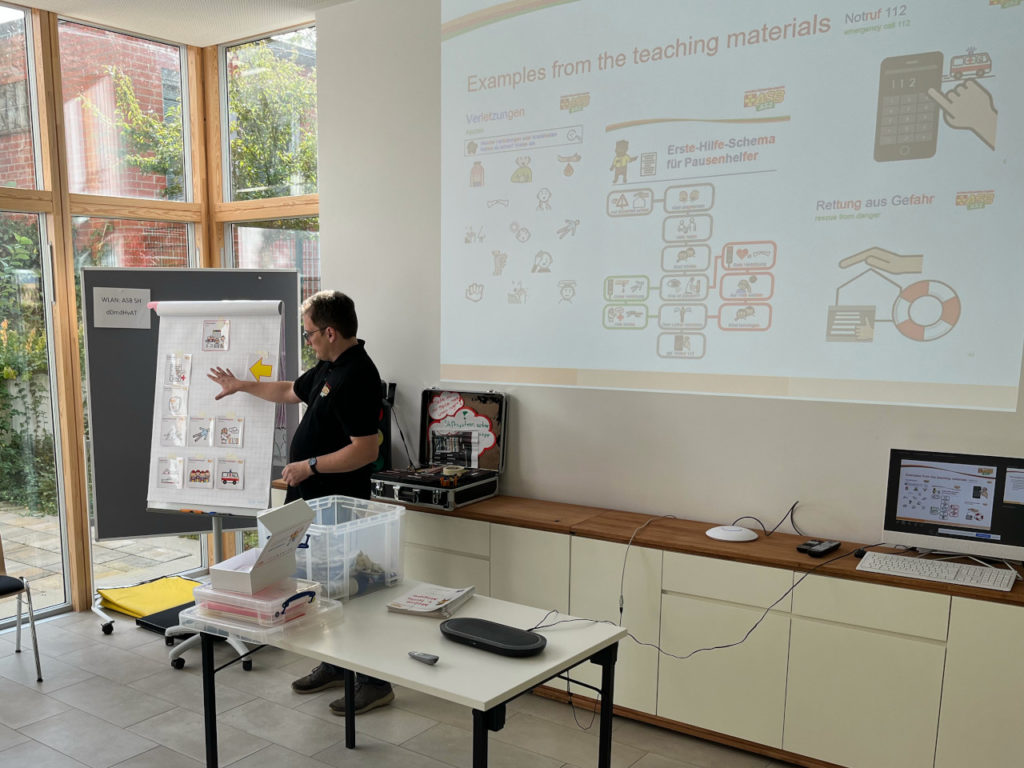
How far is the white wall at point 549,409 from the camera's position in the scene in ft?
9.93

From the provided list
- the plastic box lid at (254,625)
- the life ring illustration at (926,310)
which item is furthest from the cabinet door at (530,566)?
the life ring illustration at (926,310)

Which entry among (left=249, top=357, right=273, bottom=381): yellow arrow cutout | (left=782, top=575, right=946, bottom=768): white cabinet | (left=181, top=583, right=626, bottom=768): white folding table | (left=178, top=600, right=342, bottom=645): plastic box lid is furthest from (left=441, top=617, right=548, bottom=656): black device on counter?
(left=249, top=357, right=273, bottom=381): yellow arrow cutout

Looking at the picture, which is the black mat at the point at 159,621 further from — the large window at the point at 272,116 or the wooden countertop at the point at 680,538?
the large window at the point at 272,116

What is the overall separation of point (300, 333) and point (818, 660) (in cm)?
304

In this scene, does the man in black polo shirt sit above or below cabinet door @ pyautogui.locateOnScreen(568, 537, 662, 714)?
above

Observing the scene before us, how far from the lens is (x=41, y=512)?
14.4ft

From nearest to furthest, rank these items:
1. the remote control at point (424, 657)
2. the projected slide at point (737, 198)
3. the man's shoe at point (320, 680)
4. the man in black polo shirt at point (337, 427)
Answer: the remote control at point (424, 657)
the projected slide at point (737, 198)
the man in black polo shirt at point (337, 427)
the man's shoe at point (320, 680)

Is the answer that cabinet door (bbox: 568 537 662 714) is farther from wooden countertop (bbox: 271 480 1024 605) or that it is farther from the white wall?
the white wall

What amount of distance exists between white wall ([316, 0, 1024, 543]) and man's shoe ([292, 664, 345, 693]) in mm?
1139

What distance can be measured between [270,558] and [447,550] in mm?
1476

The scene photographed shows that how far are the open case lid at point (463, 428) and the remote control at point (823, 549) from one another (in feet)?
4.98

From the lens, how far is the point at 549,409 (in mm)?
3711

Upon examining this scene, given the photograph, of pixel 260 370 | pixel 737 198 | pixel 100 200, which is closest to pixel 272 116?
pixel 100 200

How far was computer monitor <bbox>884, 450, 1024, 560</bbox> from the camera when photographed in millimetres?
2660
